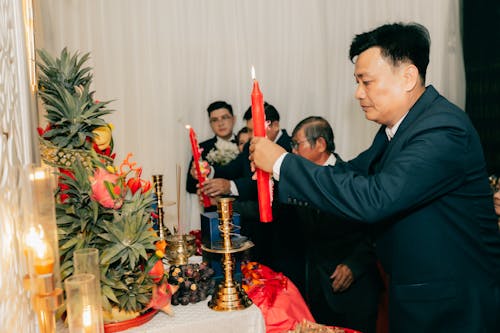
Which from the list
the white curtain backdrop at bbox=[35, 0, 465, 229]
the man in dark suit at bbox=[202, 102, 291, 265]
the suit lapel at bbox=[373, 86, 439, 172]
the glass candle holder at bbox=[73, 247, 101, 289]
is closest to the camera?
the glass candle holder at bbox=[73, 247, 101, 289]

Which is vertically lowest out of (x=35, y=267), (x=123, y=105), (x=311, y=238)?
(x=311, y=238)

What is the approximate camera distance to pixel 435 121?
1.48 meters

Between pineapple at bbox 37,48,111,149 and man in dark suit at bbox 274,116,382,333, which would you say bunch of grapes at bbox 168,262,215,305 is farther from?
man in dark suit at bbox 274,116,382,333

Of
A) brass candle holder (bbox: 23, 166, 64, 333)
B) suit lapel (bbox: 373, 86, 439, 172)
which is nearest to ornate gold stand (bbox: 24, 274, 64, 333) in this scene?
brass candle holder (bbox: 23, 166, 64, 333)

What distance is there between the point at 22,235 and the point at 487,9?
4.54 metres

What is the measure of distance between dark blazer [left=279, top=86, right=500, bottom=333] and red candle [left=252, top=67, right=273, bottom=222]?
16 cm

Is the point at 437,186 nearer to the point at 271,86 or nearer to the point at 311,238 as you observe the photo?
the point at 311,238

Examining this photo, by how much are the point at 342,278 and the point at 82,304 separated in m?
1.98

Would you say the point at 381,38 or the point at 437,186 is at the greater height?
the point at 381,38

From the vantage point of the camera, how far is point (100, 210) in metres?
1.33

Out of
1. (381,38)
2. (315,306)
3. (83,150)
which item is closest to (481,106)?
(315,306)

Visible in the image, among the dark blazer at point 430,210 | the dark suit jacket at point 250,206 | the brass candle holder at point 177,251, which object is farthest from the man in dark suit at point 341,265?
the dark blazer at point 430,210

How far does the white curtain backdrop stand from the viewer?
4148 mm

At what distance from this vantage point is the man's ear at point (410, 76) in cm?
163
